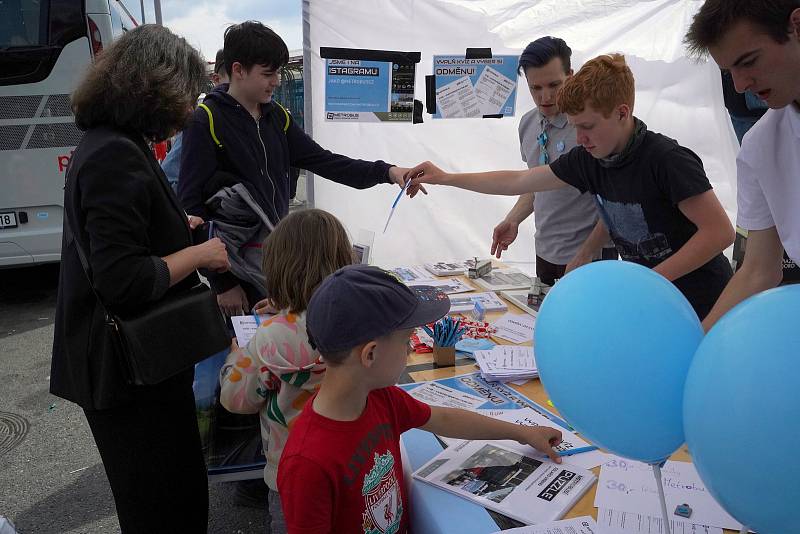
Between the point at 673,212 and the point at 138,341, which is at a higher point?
the point at 673,212

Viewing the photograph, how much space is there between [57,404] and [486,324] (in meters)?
2.63

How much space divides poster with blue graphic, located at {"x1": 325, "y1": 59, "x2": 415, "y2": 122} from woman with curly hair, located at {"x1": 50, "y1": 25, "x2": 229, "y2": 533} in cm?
223

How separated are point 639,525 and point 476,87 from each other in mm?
3382

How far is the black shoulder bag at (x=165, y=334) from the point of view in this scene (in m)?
1.45

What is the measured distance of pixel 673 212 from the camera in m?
A: 1.92

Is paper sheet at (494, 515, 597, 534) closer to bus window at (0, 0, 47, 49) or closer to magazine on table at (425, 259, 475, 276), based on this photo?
magazine on table at (425, 259, 475, 276)

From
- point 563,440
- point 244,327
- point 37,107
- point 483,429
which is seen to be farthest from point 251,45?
point 37,107

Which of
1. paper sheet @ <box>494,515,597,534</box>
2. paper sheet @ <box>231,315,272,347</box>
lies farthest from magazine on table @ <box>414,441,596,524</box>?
paper sheet @ <box>231,315,272,347</box>

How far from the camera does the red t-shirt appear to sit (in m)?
1.11

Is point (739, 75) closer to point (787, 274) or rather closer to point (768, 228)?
point (768, 228)

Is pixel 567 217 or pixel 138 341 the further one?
pixel 567 217

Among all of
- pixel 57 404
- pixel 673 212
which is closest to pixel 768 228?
pixel 673 212

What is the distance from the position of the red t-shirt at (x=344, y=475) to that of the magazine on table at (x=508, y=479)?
130 millimetres

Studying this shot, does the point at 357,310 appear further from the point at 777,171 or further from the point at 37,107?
the point at 37,107
